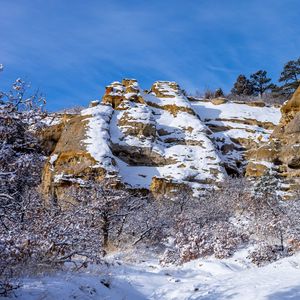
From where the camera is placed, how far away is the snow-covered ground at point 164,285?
7.59 m

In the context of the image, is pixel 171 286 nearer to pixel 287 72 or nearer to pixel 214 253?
pixel 214 253

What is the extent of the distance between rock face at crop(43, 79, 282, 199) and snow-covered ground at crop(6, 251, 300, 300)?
19.7 meters

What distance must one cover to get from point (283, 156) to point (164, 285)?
2513cm

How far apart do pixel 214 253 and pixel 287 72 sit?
53.9 meters

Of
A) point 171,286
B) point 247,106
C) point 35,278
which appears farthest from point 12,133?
point 247,106

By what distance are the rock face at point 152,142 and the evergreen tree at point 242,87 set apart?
2687cm

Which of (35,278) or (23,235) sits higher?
(23,235)

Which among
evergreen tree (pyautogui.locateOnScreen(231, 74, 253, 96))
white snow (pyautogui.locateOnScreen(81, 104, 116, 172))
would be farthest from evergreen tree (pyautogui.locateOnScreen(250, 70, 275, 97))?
white snow (pyautogui.locateOnScreen(81, 104, 116, 172))

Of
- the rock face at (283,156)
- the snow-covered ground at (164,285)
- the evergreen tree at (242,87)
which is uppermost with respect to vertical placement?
the evergreen tree at (242,87)

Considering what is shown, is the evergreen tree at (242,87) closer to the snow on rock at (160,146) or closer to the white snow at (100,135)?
the snow on rock at (160,146)

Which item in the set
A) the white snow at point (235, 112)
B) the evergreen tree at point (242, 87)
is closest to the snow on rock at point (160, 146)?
the white snow at point (235, 112)

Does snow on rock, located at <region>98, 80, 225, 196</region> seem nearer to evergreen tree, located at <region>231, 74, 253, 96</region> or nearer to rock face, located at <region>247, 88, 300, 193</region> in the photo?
rock face, located at <region>247, 88, 300, 193</region>

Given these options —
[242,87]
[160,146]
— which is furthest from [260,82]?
[160,146]

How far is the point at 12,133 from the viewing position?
6422 millimetres
